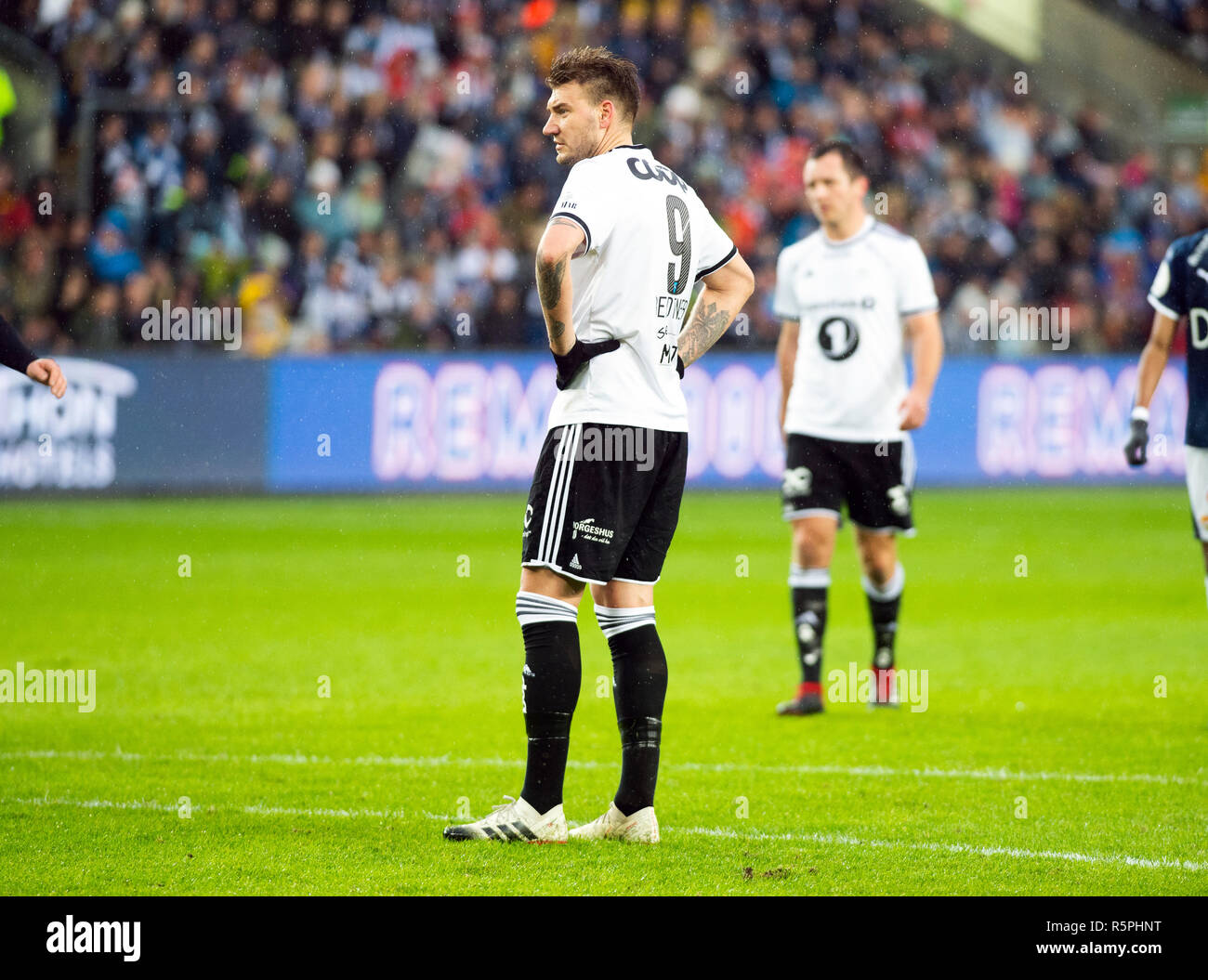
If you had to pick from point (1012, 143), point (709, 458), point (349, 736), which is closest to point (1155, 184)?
point (1012, 143)

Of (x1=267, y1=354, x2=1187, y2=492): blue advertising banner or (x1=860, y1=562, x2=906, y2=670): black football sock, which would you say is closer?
(x1=860, y1=562, x2=906, y2=670): black football sock

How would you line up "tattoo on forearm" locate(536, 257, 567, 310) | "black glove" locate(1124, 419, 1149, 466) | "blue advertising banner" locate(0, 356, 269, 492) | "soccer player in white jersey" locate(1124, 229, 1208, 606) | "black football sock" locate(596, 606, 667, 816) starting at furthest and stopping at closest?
"blue advertising banner" locate(0, 356, 269, 492), "black glove" locate(1124, 419, 1149, 466), "soccer player in white jersey" locate(1124, 229, 1208, 606), "black football sock" locate(596, 606, 667, 816), "tattoo on forearm" locate(536, 257, 567, 310)

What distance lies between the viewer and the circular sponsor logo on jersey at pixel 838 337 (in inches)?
300

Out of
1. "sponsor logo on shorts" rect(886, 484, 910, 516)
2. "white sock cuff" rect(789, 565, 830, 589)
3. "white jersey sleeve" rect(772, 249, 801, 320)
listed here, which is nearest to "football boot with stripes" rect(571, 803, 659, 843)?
"white sock cuff" rect(789, 565, 830, 589)

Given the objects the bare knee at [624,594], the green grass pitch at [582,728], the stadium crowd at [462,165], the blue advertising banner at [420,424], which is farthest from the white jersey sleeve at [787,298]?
the stadium crowd at [462,165]

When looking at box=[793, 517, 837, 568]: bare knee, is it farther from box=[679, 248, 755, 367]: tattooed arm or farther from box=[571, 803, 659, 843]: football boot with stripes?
box=[571, 803, 659, 843]: football boot with stripes

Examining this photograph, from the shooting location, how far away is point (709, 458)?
1734 cm

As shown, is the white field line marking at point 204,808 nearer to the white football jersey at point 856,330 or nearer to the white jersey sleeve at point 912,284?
the white football jersey at point 856,330

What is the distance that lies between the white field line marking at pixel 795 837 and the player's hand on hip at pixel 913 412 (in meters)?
2.55

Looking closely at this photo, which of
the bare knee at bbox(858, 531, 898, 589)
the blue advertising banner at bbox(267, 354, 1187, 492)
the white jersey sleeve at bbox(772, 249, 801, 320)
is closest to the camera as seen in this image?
the bare knee at bbox(858, 531, 898, 589)

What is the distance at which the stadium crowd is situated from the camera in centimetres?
1781

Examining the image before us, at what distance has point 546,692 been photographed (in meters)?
4.80

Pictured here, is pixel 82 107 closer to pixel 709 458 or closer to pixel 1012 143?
pixel 709 458

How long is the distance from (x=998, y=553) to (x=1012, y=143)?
34.5 feet
